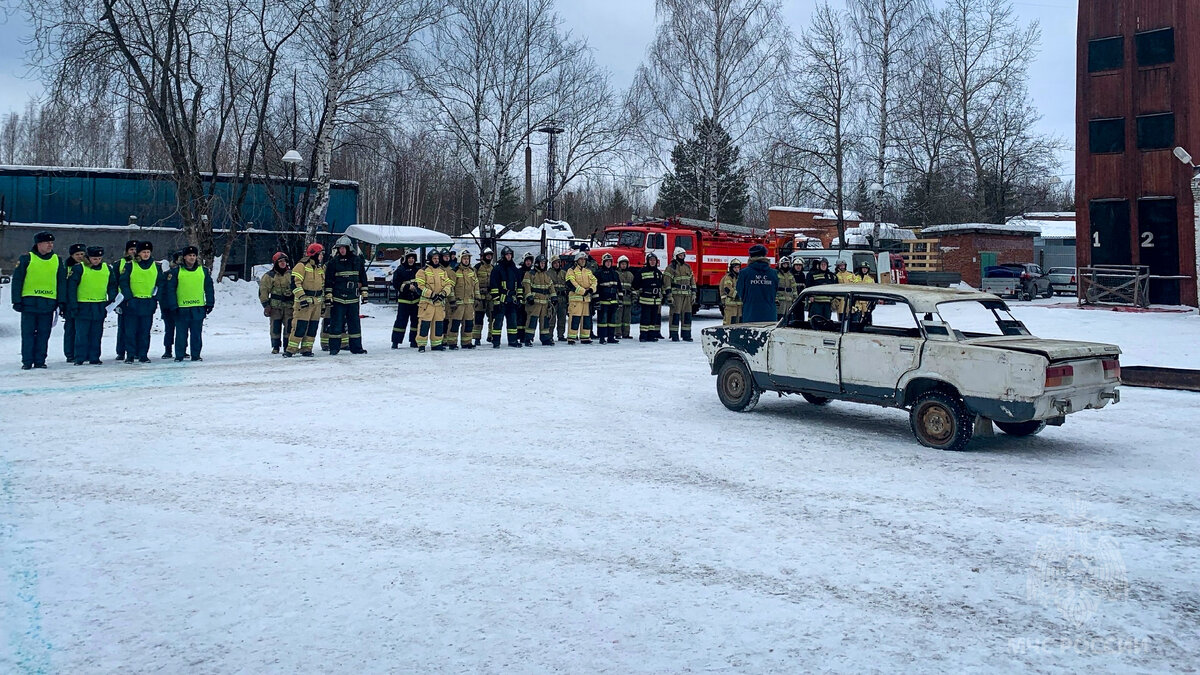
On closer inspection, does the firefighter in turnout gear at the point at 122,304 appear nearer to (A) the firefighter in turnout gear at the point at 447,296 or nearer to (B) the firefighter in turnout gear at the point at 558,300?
(A) the firefighter in turnout gear at the point at 447,296

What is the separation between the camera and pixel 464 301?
698 inches

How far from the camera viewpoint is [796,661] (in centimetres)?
416

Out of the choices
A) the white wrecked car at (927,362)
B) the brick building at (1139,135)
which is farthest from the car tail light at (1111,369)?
the brick building at (1139,135)

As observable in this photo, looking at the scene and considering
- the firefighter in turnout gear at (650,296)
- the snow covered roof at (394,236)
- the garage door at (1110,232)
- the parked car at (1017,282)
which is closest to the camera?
the firefighter in turnout gear at (650,296)

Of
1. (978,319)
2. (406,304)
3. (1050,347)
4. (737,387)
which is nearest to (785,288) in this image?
(406,304)

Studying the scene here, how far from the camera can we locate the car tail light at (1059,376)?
800 cm

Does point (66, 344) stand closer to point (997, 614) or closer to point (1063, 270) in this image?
point (997, 614)

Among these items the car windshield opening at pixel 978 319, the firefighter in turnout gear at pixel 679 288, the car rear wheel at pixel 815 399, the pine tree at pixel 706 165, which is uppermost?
the pine tree at pixel 706 165

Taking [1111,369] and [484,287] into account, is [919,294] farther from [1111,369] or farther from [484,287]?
[484,287]

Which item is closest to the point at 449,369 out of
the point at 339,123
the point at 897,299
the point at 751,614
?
the point at 897,299

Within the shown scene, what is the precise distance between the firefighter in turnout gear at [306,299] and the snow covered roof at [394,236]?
17.7m

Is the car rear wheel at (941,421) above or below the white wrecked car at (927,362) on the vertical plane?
below

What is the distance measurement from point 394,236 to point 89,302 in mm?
19852
